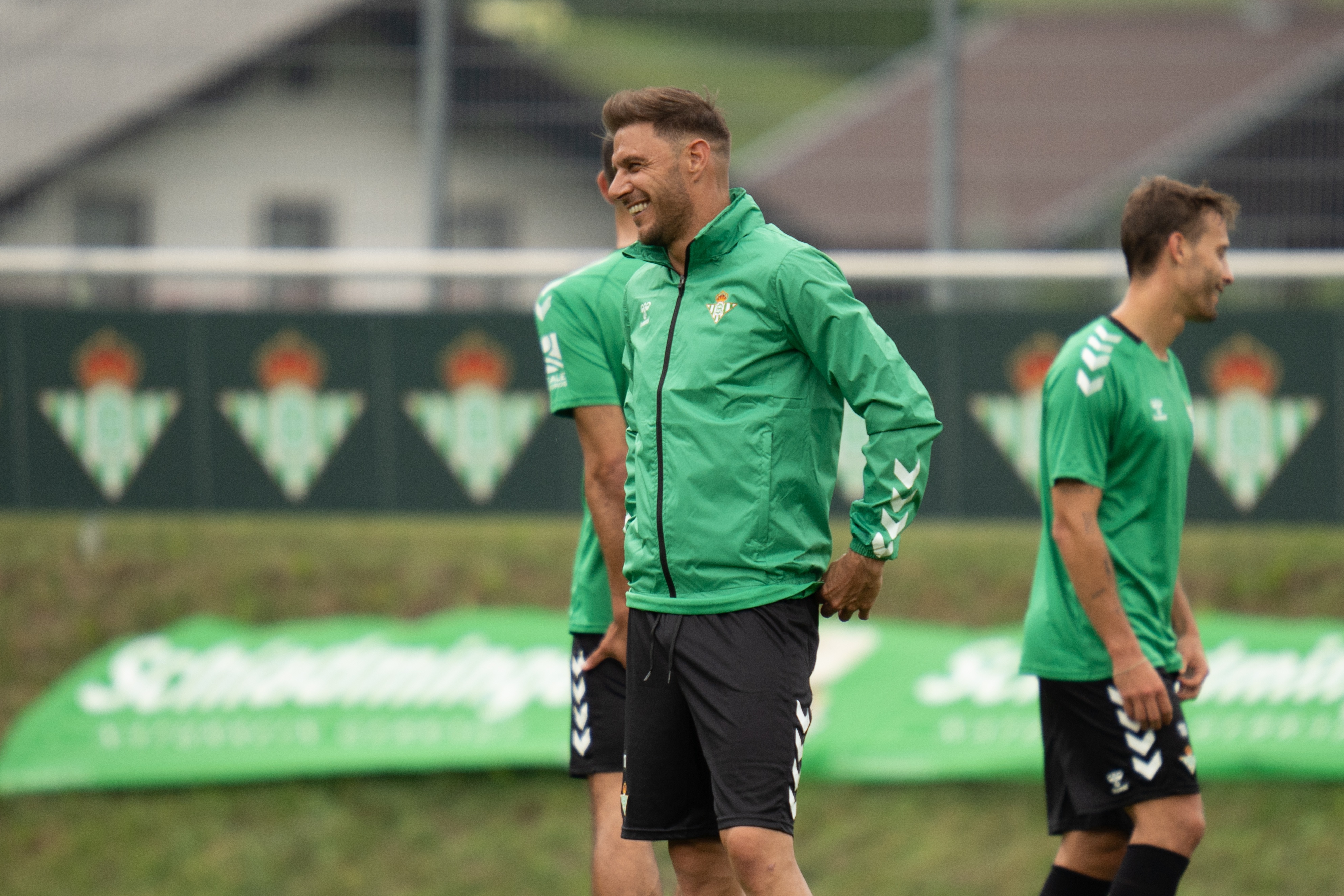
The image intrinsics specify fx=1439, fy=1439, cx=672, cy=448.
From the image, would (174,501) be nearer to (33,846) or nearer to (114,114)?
(33,846)

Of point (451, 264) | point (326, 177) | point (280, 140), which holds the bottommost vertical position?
point (451, 264)

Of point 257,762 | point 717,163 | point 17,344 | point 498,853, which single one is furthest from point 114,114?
point 717,163

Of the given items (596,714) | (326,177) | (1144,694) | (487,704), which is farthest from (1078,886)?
(326,177)

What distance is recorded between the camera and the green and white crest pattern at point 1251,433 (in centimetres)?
699

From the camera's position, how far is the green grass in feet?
19.7

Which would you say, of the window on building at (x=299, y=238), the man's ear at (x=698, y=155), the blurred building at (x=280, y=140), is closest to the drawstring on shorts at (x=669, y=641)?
the man's ear at (x=698, y=155)

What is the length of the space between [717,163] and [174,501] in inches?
199

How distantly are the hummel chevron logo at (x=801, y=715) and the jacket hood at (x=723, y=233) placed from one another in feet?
3.40

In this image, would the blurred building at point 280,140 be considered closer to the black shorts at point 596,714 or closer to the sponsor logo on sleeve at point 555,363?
the sponsor logo on sleeve at point 555,363

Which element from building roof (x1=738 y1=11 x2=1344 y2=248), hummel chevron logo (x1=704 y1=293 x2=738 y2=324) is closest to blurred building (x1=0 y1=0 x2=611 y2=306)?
building roof (x1=738 y1=11 x2=1344 y2=248)

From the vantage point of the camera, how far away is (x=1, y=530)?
7.66 meters

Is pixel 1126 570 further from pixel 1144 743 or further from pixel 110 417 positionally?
pixel 110 417

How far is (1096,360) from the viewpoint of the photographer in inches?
155

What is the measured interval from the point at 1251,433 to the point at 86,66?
6795 millimetres
